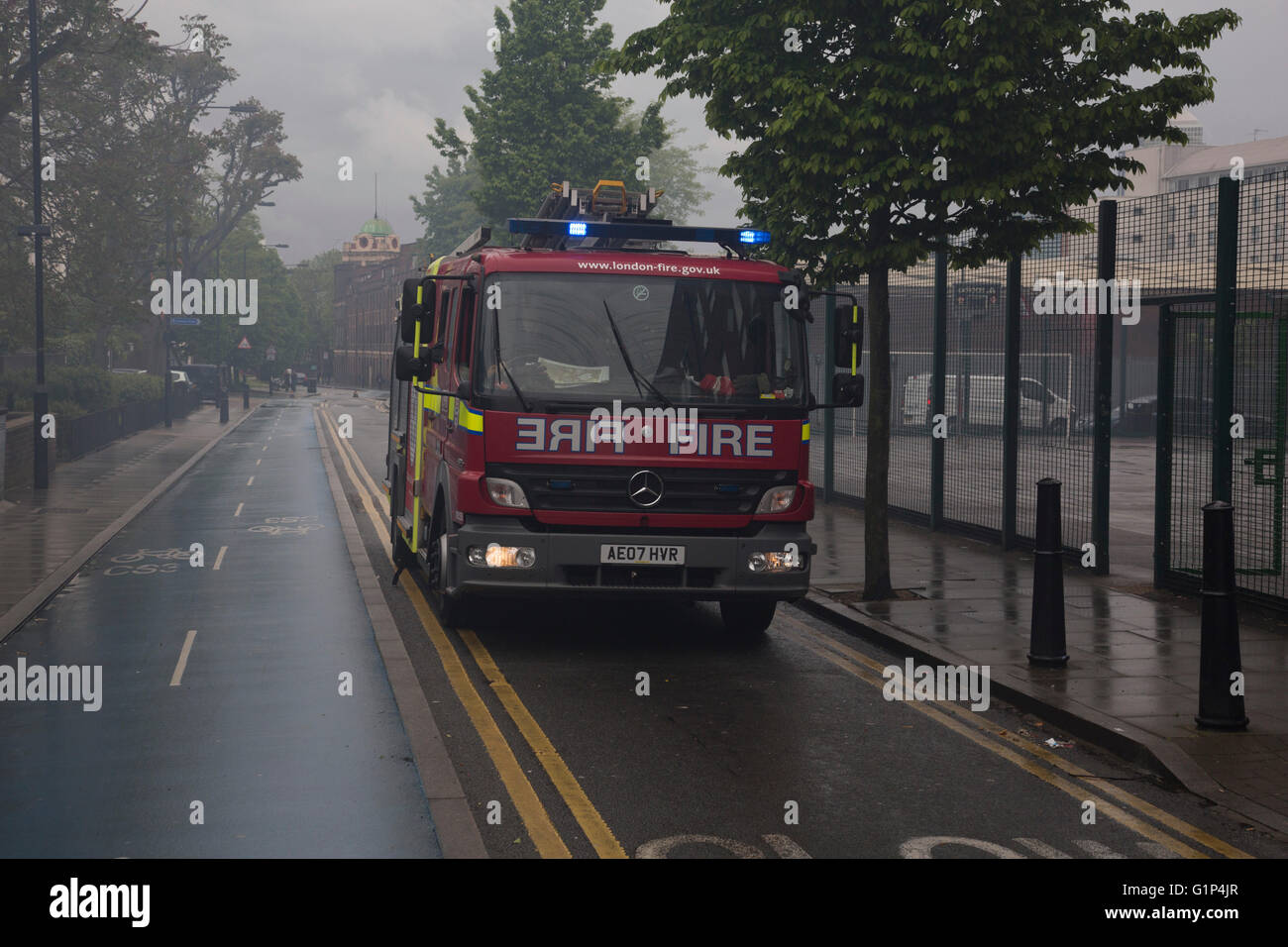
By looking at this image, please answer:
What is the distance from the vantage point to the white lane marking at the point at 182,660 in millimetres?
9555

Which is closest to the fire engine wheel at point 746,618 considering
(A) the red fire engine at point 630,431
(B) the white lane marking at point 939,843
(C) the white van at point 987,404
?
(A) the red fire engine at point 630,431

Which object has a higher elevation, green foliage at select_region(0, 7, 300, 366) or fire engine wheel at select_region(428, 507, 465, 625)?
green foliage at select_region(0, 7, 300, 366)

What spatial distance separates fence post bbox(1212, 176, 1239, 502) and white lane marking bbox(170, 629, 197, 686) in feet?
27.1

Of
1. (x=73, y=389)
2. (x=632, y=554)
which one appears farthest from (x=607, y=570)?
(x=73, y=389)

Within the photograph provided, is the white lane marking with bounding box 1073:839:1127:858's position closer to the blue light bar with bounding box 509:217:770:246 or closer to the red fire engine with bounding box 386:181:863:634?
the red fire engine with bounding box 386:181:863:634

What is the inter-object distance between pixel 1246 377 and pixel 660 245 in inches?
194

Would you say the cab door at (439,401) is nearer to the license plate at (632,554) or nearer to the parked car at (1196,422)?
the license plate at (632,554)

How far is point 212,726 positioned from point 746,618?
4.38m

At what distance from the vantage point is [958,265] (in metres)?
13.0

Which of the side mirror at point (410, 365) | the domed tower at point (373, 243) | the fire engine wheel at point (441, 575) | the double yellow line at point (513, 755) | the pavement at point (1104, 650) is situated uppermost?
the domed tower at point (373, 243)

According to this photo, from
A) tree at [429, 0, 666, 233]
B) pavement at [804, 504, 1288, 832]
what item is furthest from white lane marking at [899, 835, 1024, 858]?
tree at [429, 0, 666, 233]

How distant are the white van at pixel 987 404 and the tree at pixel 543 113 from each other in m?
A: 36.0

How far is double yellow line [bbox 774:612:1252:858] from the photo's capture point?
6.33 m
